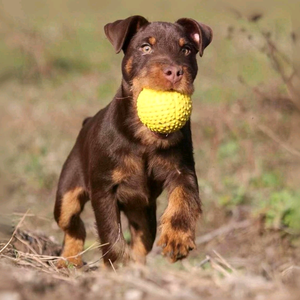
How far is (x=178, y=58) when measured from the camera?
5492 millimetres

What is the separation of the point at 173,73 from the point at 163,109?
0.84ft

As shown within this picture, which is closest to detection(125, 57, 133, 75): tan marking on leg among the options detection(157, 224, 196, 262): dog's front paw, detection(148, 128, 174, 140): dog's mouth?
detection(148, 128, 174, 140): dog's mouth

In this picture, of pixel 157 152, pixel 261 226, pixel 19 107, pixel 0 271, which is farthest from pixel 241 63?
pixel 0 271

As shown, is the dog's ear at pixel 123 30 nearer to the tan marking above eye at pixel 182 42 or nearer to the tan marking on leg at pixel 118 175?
the tan marking above eye at pixel 182 42

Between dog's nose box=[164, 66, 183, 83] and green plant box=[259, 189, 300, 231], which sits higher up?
dog's nose box=[164, 66, 183, 83]

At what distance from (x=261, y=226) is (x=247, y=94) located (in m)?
4.81

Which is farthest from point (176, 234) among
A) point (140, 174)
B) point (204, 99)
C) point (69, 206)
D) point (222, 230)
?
point (204, 99)

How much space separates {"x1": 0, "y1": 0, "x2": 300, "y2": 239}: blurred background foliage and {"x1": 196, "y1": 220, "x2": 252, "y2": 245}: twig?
187 mm

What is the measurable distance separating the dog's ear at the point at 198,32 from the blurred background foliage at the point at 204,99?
1607 mm

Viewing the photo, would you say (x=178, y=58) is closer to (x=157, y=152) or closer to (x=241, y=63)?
(x=157, y=152)

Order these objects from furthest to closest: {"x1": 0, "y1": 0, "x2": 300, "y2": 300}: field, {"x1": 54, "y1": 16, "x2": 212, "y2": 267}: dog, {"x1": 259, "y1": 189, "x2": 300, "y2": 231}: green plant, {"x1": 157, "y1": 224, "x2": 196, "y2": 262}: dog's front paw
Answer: {"x1": 259, "y1": 189, "x2": 300, "y2": 231}: green plant < {"x1": 54, "y1": 16, "x2": 212, "y2": 267}: dog < {"x1": 157, "y1": 224, "x2": 196, "y2": 262}: dog's front paw < {"x1": 0, "y1": 0, "x2": 300, "y2": 300}: field

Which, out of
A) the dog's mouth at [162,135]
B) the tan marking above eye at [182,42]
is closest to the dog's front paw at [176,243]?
the dog's mouth at [162,135]

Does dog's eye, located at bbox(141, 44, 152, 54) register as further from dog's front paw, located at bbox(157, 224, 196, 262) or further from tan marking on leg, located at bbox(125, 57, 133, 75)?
dog's front paw, located at bbox(157, 224, 196, 262)

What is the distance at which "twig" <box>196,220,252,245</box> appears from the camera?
27.3ft
